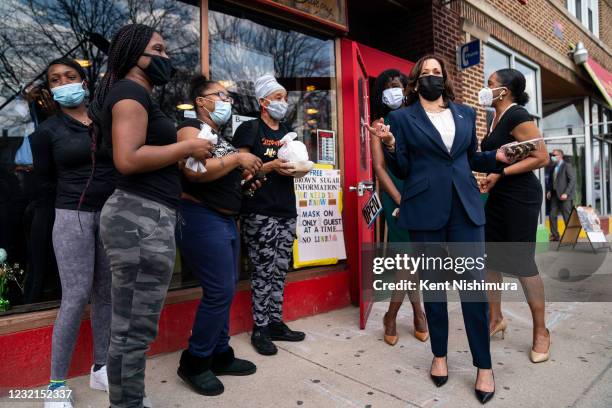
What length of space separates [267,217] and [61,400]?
167 cm

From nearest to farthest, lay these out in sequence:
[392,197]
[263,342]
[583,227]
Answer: [263,342]
[392,197]
[583,227]

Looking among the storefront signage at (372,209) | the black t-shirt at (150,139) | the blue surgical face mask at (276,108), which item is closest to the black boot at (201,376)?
the black t-shirt at (150,139)

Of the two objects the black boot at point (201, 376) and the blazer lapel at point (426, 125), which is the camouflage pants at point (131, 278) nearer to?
the black boot at point (201, 376)

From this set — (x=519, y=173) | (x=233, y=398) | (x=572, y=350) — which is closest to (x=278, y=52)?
(x=519, y=173)

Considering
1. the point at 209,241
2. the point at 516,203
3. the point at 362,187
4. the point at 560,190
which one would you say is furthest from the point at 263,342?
the point at 560,190

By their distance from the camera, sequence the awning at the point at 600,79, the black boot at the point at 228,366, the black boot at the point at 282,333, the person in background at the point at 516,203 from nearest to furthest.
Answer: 1. the black boot at the point at 228,366
2. the person in background at the point at 516,203
3. the black boot at the point at 282,333
4. the awning at the point at 600,79

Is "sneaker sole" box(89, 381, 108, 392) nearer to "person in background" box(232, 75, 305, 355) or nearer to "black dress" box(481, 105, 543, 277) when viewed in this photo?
"person in background" box(232, 75, 305, 355)

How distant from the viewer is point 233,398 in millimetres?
2422

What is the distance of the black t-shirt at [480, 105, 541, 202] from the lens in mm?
3020

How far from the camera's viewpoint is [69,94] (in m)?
2.42

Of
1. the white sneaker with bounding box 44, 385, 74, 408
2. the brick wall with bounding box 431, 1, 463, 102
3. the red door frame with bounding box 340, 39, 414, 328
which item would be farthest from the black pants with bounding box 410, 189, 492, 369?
the brick wall with bounding box 431, 1, 463, 102

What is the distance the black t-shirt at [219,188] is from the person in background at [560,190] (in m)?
8.60

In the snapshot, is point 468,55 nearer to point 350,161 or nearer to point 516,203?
point 350,161

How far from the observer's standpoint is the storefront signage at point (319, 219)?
4.17m
